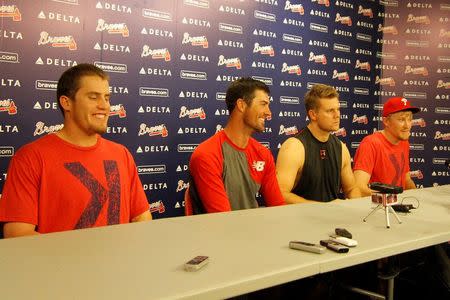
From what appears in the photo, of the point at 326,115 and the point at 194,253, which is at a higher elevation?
the point at 326,115

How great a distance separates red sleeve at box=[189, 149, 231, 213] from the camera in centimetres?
251

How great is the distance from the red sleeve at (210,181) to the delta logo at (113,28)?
141 centimetres

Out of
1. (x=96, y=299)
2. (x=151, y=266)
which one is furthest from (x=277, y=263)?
(x=96, y=299)

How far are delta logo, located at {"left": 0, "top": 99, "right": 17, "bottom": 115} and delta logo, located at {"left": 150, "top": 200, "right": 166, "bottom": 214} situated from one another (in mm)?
1251

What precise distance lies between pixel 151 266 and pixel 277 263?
34 centimetres

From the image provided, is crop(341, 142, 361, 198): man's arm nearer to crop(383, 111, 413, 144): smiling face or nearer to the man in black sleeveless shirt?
the man in black sleeveless shirt

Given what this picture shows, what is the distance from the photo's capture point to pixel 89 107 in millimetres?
2186

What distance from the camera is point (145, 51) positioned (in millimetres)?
3680

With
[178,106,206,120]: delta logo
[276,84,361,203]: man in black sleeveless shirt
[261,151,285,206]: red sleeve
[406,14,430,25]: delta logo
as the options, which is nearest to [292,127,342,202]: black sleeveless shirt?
[276,84,361,203]: man in black sleeveless shirt

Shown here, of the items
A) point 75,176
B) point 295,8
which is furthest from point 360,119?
point 75,176

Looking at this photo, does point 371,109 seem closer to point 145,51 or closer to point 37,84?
point 145,51

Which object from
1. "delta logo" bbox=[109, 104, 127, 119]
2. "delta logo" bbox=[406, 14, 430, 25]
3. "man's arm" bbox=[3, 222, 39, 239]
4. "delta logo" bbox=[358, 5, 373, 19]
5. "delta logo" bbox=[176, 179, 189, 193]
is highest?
"delta logo" bbox=[358, 5, 373, 19]

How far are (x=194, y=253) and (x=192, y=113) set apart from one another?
2.69 meters

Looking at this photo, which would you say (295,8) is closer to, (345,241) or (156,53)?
(156,53)
